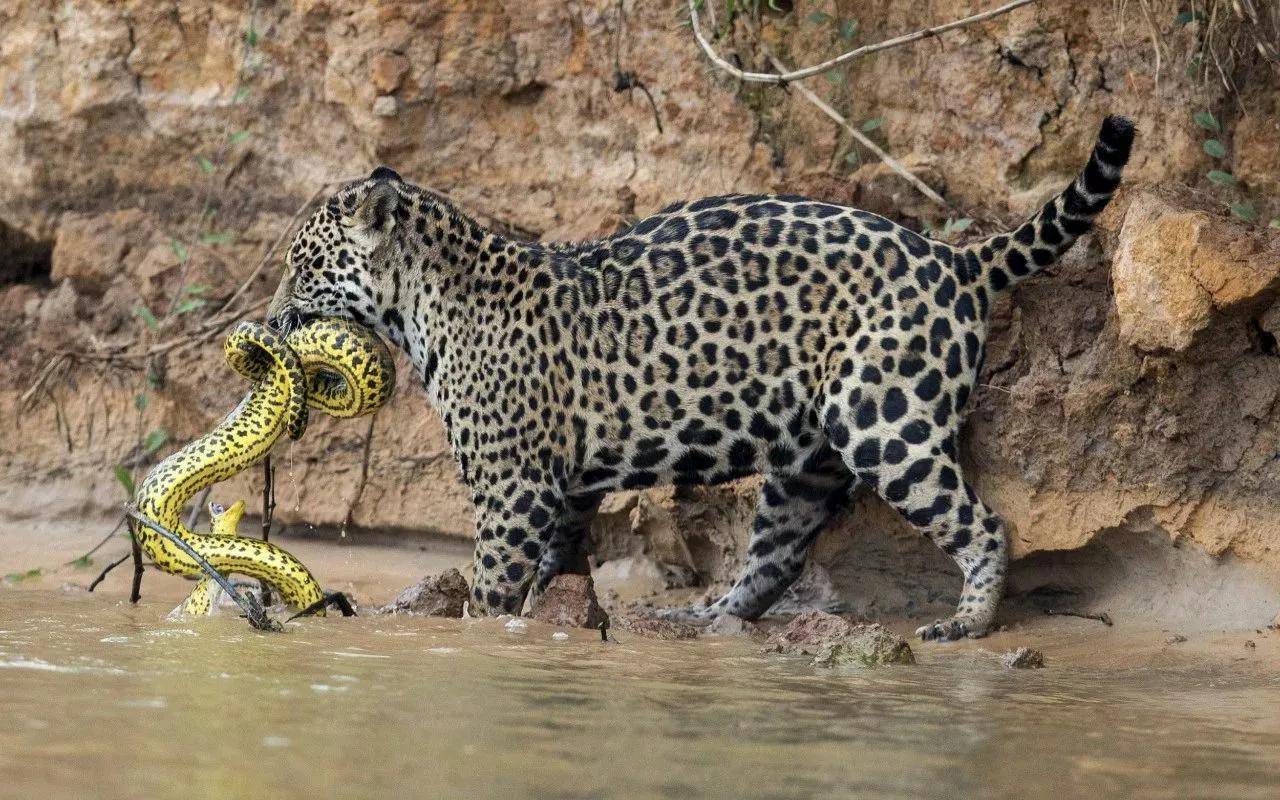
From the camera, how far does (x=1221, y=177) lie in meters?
6.84

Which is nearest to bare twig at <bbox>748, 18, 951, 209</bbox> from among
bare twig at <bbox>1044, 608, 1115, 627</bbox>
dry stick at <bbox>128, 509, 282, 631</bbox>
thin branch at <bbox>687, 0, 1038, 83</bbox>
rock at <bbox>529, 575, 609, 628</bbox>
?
thin branch at <bbox>687, 0, 1038, 83</bbox>

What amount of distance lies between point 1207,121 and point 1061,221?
94 centimetres

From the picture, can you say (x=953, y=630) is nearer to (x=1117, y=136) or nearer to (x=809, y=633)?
(x=809, y=633)

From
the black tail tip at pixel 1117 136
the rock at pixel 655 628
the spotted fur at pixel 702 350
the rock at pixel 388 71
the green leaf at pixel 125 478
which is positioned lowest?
the rock at pixel 655 628

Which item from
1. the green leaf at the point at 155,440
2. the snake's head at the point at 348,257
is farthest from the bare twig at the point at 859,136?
the green leaf at the point at 155,440

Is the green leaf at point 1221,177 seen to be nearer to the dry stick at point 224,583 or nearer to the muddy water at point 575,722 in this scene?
the muddy water at point 575,722

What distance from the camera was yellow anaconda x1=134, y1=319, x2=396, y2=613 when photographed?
257 inches

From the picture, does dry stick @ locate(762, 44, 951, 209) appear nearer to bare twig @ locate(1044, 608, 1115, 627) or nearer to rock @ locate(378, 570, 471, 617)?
bare twig @ locate(1044, 608, 1115, 627)

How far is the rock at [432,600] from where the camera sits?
6820mm

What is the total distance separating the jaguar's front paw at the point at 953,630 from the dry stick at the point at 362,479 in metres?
3.37

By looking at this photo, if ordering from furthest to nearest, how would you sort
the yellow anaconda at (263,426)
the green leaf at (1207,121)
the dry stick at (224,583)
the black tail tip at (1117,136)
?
the green leaf at (1207,121) < the yellow anaconda at (263,426) < the black tail tip at (1117,136) < the dry stick at (224,583)

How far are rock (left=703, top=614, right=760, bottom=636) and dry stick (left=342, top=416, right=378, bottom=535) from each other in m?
2.41

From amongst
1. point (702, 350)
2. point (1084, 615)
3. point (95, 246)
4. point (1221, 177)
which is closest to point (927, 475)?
point (1084, 615)

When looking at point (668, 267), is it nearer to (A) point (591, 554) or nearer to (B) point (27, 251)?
(A) point (591, 554)
